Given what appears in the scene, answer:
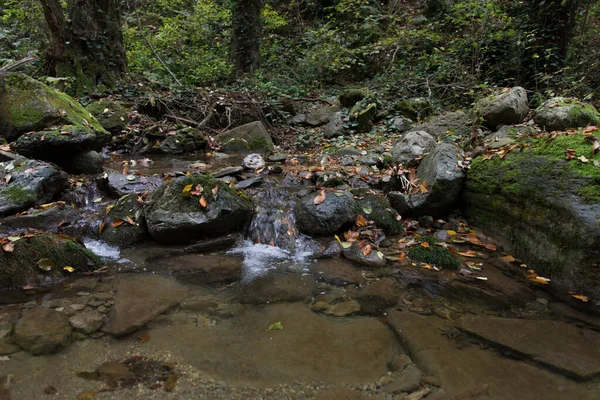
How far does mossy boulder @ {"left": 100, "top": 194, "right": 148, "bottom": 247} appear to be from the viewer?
4.36 m

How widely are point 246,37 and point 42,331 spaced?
1224cm

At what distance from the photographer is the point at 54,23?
9.10 meters

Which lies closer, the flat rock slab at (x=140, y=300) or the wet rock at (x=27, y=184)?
the flat rock slab at (x=140, y=300)

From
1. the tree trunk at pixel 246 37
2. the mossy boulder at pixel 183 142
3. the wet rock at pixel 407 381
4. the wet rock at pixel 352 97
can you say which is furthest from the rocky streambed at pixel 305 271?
the tree trunk at pixel 246 37

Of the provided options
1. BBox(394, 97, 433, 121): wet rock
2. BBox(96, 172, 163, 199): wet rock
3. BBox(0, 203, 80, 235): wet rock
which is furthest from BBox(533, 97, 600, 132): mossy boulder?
BBox(0, 203, 80, 235): wet rock

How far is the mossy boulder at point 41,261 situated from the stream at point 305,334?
7.6 inches

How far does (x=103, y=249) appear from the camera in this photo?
424 centimetres

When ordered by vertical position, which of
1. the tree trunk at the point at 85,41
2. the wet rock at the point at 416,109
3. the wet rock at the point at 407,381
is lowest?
the wet rock at the point at 407,381

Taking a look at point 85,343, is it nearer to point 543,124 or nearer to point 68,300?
point 68,300

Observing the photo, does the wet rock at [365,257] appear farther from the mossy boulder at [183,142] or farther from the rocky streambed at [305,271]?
the mossy boulder at [183,142]

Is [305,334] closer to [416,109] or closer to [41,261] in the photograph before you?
[41,261]

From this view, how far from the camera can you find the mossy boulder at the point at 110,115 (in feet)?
27.0

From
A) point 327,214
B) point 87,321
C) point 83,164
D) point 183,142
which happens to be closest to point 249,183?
point 327,214

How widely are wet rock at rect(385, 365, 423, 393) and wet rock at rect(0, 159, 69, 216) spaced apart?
179 inches
